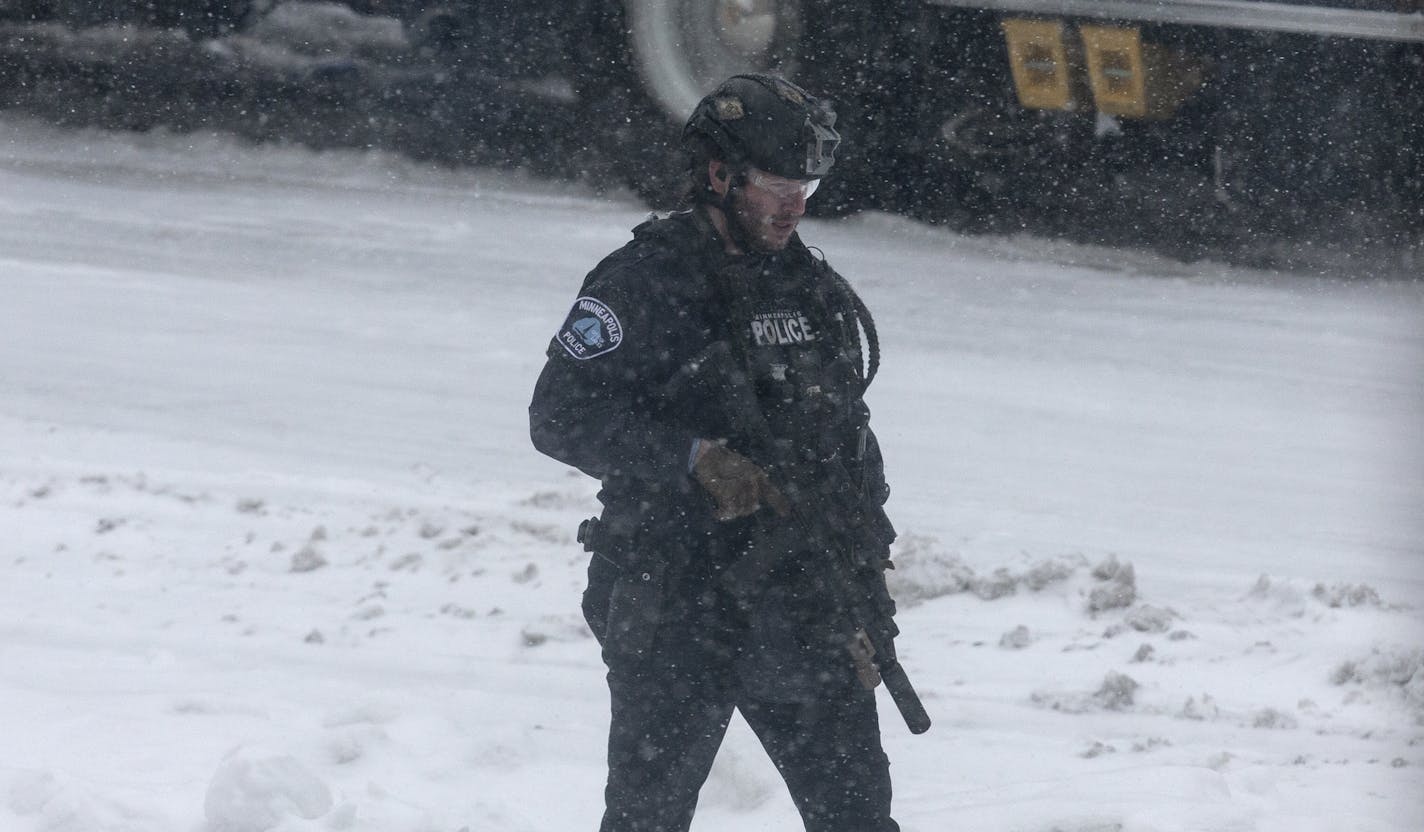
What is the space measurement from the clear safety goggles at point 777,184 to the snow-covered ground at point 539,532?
5.09ft

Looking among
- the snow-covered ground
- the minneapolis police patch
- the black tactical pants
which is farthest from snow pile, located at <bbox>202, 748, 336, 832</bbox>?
the minneapolis police patch

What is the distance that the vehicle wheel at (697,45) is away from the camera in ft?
26.4

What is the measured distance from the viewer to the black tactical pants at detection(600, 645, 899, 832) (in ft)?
7.60

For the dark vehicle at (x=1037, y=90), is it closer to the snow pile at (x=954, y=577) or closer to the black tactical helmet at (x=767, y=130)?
the snow pile at (x=954, y=577)

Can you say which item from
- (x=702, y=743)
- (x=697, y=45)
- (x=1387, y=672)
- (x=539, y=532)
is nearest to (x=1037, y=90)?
(x=697, y=45)

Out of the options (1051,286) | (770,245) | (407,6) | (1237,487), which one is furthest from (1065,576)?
(407,6)

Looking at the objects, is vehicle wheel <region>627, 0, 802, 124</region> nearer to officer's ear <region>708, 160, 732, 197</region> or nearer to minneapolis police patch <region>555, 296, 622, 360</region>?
officer's ear <region>708, 160, 732, 197</region>

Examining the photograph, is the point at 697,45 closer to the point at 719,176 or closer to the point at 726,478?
Answer: the point at 719,176

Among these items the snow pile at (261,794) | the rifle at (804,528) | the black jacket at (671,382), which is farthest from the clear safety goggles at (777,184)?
the snow pile at (261,794)

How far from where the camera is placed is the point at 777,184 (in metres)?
2.26

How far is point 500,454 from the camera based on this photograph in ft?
18.1

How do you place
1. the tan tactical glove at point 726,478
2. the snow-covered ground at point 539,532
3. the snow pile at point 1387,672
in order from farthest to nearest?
the snow pile at point 1387,672 < the snow-covered ground at point 539,532 < the tan tactical glove at point 726,478

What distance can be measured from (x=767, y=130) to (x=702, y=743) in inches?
38.4

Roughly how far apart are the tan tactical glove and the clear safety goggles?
1.32 ft
